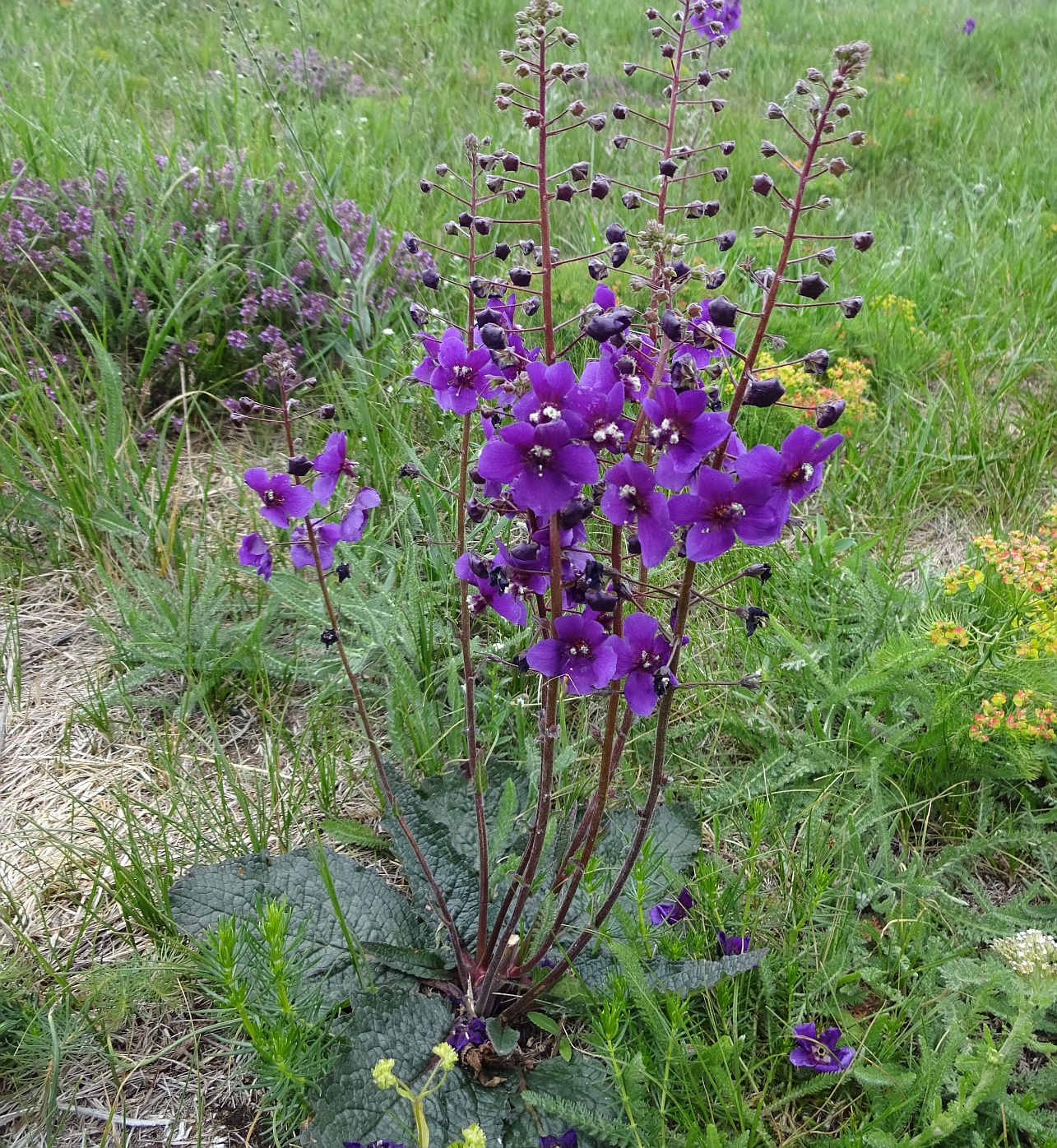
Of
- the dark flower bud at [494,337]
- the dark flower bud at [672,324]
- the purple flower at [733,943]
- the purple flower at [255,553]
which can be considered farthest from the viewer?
the purple flower at [733,943]

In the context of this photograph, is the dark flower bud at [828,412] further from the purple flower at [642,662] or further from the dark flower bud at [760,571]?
the purple flower at [642,662]

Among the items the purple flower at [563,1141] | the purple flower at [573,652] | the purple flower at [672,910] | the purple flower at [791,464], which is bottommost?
the purple flower at [563,1141]

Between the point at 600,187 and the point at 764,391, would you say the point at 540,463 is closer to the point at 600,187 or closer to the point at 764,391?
the point at 764,391

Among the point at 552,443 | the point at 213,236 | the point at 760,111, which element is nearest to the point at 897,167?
the point at 760,111

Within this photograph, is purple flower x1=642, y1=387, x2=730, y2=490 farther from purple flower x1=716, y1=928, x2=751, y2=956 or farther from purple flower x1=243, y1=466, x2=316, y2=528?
purple flower x1=716, y1=928, x2=751, y2=956

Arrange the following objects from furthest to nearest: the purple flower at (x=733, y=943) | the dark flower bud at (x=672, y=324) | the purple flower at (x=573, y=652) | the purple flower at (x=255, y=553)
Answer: the purple flower at (x=733, y=943) < the purple flower at (x=255, y=553) < the purple flower at (x=573, y=652) < the dark flower bud at (x=672, y=324)

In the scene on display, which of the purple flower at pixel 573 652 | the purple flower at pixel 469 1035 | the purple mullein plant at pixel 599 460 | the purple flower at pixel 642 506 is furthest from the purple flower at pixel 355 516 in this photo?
the purple flower at pixel 469 1035

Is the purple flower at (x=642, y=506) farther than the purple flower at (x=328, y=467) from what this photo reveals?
No

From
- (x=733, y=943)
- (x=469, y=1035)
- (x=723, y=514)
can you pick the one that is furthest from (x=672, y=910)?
(x=723, y=514)

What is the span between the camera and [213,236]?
323cm

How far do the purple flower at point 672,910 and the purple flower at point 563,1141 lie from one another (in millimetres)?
431

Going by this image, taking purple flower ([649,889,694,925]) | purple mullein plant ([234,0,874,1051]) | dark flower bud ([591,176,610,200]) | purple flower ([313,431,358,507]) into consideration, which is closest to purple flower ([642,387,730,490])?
purple mullein plant ([234,0,874,1051])

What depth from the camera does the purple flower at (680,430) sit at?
111cm

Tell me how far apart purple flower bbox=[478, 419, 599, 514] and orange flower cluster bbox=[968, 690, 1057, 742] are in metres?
1.43
